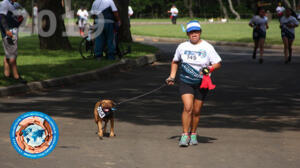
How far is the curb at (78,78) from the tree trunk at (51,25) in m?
3.57

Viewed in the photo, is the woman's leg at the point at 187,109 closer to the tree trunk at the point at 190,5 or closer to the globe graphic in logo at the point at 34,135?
the globe graphic in logo at the point at 34,135

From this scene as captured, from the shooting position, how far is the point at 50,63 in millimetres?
17109

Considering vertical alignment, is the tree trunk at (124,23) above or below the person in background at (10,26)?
below

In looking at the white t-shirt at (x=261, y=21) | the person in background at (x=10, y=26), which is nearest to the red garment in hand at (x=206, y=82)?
the person in background at (x=10, y=26)

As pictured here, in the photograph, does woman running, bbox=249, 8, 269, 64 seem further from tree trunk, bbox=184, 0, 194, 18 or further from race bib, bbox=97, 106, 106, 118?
tree trunk, bbox=184, 0, 194, 18

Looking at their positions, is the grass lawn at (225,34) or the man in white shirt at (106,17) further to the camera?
the grass lawn at (225,34)

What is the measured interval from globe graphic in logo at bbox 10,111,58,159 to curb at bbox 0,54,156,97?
6.53 m

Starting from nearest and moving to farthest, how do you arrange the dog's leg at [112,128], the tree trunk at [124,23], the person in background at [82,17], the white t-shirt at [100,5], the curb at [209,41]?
the dog's leg at [112,128], the white t-shirt at [100,5], the tree trunk at [124,23], the curb at [209,41], the person in background at [82,17]

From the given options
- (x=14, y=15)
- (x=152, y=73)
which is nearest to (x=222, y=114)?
(x=14, y=15)

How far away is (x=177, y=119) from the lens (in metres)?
9.66

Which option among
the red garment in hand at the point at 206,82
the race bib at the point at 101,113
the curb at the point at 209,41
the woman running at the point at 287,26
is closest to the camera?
the red garment in hand at the point at 206,82

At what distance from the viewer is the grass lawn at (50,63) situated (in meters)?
14.4

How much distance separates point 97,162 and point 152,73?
Answer: 10.2 meters

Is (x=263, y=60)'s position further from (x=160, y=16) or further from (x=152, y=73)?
(x=160, y=16)
